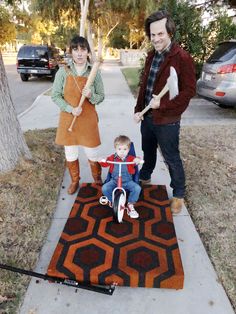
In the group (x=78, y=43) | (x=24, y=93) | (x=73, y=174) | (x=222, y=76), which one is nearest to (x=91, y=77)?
(x=78, y=43)

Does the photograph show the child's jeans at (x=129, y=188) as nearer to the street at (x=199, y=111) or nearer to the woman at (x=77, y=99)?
the woman at (x=77, y=99)

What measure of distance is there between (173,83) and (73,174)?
1.74 metres

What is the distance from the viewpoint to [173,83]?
8.88ft

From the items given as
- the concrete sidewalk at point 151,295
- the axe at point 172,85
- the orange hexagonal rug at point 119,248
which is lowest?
the concrete sidewalk at point 151,295

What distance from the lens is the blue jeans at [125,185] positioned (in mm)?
3285

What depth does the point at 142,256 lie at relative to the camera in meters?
2.67

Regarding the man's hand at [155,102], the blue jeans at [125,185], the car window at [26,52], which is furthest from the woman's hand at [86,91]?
the car window at [26,52]

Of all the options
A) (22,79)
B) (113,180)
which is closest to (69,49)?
(113,180)

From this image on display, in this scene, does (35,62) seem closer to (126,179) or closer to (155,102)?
(126,179)

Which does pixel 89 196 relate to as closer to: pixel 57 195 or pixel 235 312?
pixel 57 195

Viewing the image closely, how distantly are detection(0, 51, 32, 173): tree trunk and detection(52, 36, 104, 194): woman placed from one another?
80 centimetres

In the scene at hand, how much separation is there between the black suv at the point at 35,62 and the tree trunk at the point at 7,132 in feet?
39.9

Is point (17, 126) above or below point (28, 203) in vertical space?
above

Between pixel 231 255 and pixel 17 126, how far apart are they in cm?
299
